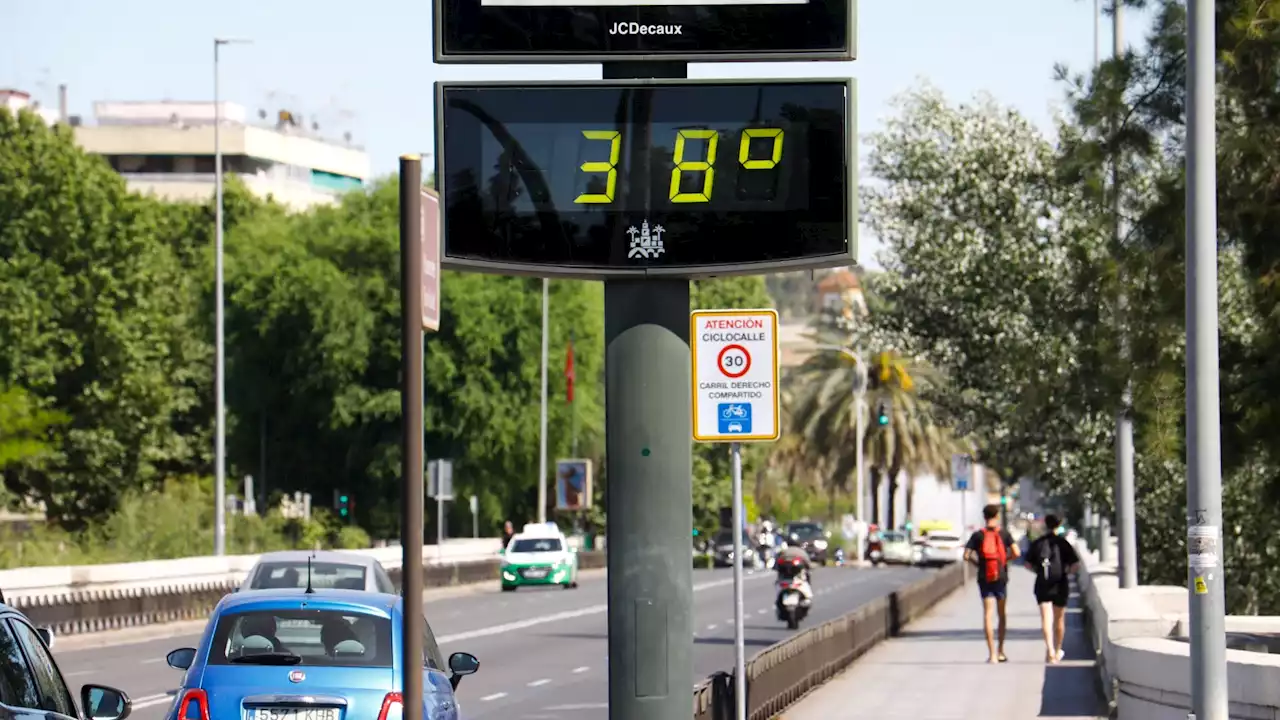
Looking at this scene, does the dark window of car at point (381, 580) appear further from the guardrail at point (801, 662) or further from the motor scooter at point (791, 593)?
the motor scooter at point (791, 593)

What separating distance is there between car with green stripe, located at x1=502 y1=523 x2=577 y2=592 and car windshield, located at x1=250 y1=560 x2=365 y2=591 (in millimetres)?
29942

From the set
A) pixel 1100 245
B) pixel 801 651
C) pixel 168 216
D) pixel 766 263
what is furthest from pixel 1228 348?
pixel 168 216

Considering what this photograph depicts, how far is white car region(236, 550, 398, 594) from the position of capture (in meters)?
24.2

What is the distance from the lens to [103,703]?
9.35 meters

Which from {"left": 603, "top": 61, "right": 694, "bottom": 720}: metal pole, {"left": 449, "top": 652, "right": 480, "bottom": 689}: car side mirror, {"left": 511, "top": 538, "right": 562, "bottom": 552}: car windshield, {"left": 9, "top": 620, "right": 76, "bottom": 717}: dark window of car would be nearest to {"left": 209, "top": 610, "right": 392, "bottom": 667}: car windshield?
{"left": 449, "top": 652, "right": 480, "bottom": 689}: car side mirror

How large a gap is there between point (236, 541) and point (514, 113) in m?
46.1

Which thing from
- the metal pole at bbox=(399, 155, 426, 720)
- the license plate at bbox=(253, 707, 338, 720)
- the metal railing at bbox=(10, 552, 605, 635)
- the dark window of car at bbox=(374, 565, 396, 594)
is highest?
the metal pole at bbox=(399, 155, 426, 720)

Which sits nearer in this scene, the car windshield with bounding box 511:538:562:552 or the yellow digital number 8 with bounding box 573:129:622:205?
the yellow digital number 8 with bounding box 573:129:622:205

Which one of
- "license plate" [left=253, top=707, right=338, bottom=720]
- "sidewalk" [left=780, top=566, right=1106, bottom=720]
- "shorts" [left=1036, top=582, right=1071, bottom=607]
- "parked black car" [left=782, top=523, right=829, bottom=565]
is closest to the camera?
"license plate" [left=253, top=707, right=338, bottom=720]

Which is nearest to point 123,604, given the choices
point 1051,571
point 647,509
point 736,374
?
point 1051,571

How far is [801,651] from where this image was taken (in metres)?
21.6

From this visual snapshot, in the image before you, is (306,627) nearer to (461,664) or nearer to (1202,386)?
(461,664)

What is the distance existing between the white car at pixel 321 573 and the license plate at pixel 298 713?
38.0 ft

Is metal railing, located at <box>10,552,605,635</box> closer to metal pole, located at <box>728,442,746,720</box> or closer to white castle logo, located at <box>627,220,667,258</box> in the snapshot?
metal pole, located at <box>728,442,746,720</box>
